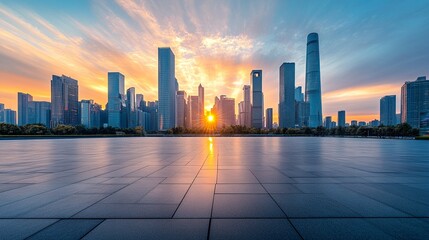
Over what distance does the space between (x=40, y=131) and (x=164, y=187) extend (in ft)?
341

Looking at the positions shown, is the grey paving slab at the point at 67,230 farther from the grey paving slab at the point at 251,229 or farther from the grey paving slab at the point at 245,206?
the grey paving slab at the point at 245,206

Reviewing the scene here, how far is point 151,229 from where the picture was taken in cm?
412

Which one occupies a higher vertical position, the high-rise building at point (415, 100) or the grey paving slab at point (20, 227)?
the high-rise building at point (415, 100)

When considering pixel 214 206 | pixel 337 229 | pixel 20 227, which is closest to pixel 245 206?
pixel 214 206

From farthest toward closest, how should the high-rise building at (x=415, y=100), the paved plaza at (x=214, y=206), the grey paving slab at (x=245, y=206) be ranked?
1. the high-rise building at (x=415, y=100)
2. the grey paving slab at (x=245, y=206)
3. the paved plaza at (x=214, y=206)

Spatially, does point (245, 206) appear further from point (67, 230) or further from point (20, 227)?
point (20, 227)

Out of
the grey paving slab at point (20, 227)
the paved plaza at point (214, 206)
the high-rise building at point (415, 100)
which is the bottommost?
the paved plaza at point (214, 206)

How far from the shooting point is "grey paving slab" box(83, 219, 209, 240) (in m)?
3.86

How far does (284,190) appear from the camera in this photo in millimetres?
6695

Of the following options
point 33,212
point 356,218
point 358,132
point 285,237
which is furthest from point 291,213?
point 358,132

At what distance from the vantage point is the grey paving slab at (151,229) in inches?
152

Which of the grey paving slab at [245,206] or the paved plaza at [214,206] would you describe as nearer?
the paved plaza at [214,206]

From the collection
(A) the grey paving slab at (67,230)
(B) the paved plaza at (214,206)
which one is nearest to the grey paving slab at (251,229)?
(B) the paved plaza at (214,206)

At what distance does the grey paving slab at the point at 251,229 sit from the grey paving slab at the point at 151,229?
0.99 ft
